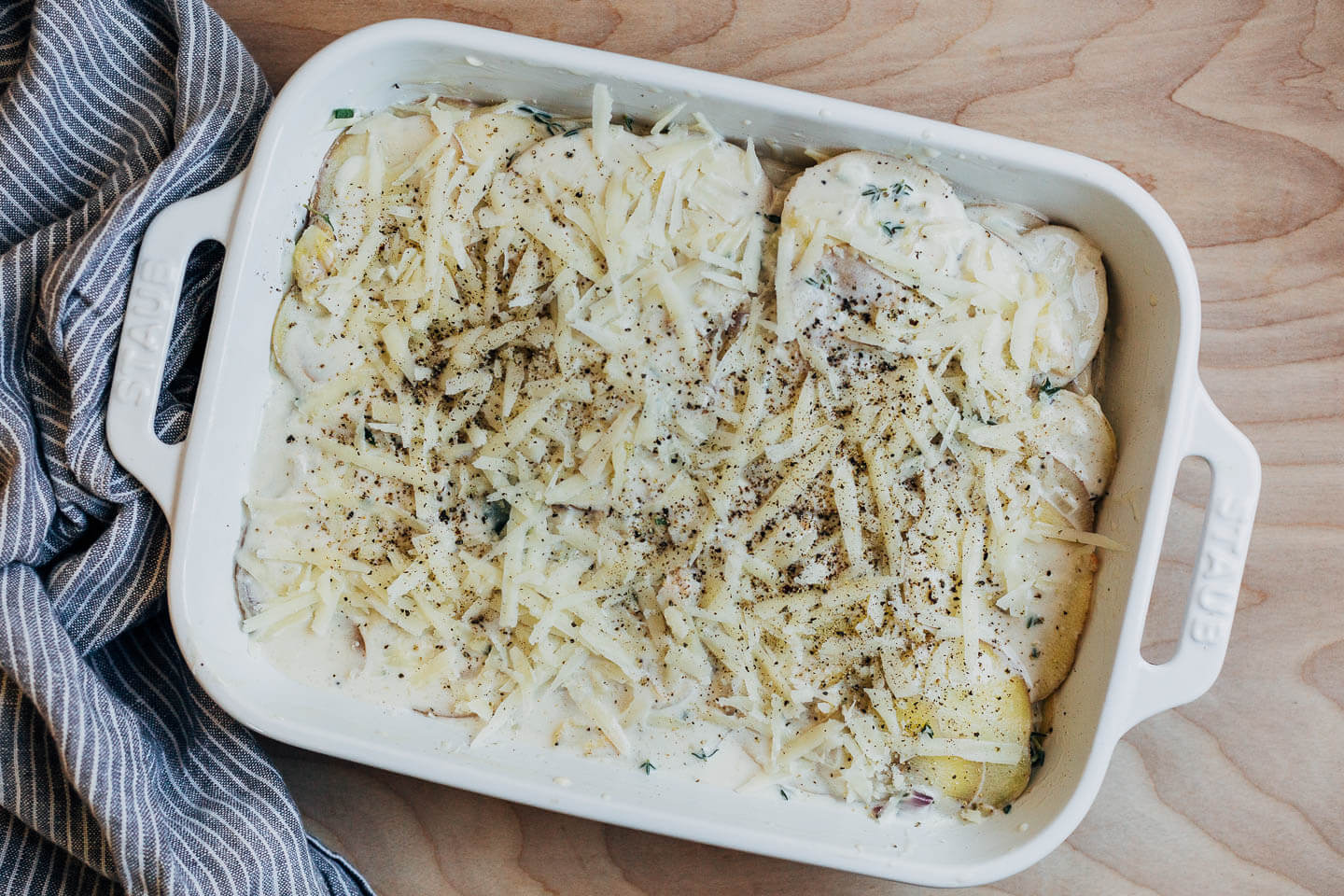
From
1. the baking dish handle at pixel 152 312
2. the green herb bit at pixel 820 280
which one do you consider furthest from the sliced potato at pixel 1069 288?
the baking dish handle at pixel 152 312

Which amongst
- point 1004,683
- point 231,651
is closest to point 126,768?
point 231,651

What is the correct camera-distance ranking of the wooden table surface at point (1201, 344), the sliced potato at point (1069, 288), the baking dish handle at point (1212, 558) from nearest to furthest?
1. the baking dish handle at point (1212, 558)
2. the sliced potato at point (1069, 288)
3. the wooden table surface at point (1201, 344)

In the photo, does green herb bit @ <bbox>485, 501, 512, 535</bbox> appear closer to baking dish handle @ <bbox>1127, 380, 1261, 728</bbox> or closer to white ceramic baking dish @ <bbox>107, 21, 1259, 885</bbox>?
white ceramic baking dish @ <bbox>107, 21, 1259, 885</bbox>

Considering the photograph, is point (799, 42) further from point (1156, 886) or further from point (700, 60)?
point (1156, 886)

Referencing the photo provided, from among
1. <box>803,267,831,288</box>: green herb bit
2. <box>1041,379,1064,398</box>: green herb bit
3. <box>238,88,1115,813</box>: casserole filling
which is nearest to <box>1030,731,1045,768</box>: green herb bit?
<box>238,88,1115,813</box>: casserole filling

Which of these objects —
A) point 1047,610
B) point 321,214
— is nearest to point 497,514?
point 321,214

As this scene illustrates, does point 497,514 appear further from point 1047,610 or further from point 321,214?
point 1047,610

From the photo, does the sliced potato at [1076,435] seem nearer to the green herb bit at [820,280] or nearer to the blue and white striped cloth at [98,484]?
the green herb bit at [820,280]
